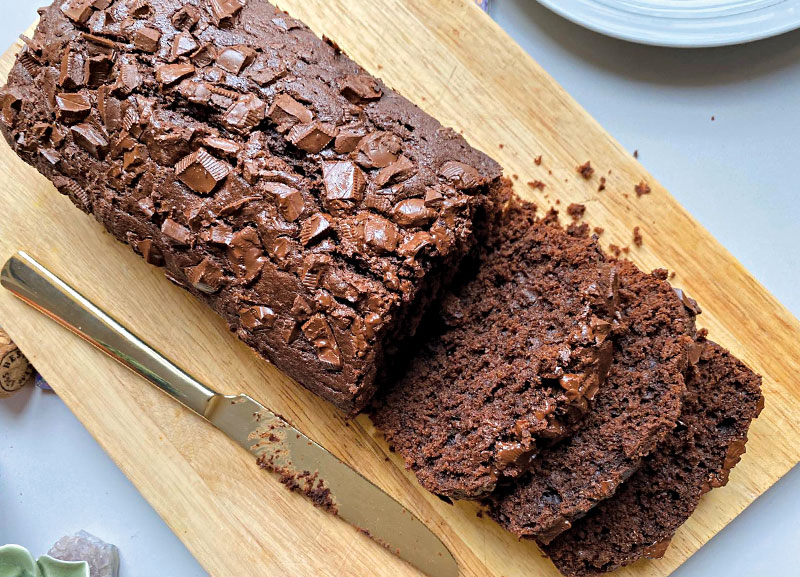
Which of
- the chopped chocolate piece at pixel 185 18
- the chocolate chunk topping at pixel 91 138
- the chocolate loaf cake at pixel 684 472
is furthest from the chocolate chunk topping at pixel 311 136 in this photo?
the chocolate loaf cake at pixel 684 472

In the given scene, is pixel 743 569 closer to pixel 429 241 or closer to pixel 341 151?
pixel 429 241

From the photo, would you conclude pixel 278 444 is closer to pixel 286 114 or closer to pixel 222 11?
pixel 286 114

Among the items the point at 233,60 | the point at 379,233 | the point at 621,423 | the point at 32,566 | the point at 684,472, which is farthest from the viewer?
the point at 32,566

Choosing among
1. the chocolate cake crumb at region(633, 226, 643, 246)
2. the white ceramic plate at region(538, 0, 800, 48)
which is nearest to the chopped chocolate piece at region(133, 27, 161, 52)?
the white ceramic plate at region(538, 0, 800, 48)

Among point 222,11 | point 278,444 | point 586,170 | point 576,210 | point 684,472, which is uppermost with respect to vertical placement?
point 586,170

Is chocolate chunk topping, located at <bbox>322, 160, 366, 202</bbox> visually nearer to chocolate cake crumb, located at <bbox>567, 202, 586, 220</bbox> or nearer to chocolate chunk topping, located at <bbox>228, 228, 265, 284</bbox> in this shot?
chocolate chunk topping, located at <bbox>228, 228, 265, 284</bbox>

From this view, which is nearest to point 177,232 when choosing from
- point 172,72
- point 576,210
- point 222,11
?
point 172,72
